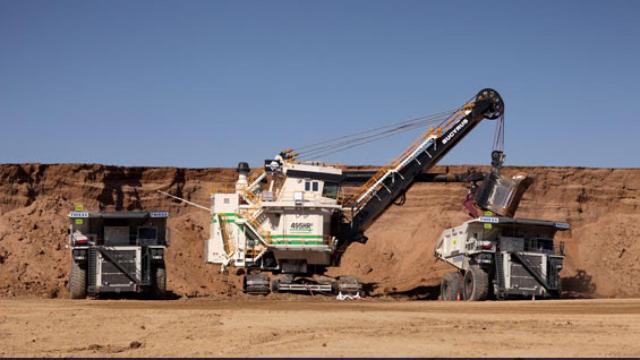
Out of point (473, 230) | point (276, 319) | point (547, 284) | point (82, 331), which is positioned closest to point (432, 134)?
point (473, 230)

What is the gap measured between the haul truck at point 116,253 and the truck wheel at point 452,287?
434 inches

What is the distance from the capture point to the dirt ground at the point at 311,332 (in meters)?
17.5

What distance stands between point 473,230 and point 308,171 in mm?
6803

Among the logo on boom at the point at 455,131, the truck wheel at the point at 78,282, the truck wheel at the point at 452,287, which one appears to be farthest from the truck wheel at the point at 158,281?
the logo on boom at the point at 455,131

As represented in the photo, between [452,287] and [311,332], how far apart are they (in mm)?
20048

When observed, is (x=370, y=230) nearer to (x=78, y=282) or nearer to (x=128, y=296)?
(x=128, y=296)

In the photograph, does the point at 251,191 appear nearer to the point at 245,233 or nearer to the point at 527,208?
the point at 245,233

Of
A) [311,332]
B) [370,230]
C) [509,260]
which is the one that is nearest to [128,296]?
[509,260]

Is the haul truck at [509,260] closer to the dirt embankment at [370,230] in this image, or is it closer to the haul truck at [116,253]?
the dirt embankment at [370,230]

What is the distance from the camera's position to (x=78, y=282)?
3581cm

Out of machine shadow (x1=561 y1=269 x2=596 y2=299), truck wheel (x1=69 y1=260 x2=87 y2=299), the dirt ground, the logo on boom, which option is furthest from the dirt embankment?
the dirt ground

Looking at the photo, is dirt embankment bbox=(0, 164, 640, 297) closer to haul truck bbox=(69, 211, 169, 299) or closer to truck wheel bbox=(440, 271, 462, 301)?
haul truck bbox=(69, 211, 169, 299)

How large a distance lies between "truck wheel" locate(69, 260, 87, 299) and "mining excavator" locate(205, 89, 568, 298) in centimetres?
619

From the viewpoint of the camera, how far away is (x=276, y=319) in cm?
2348
